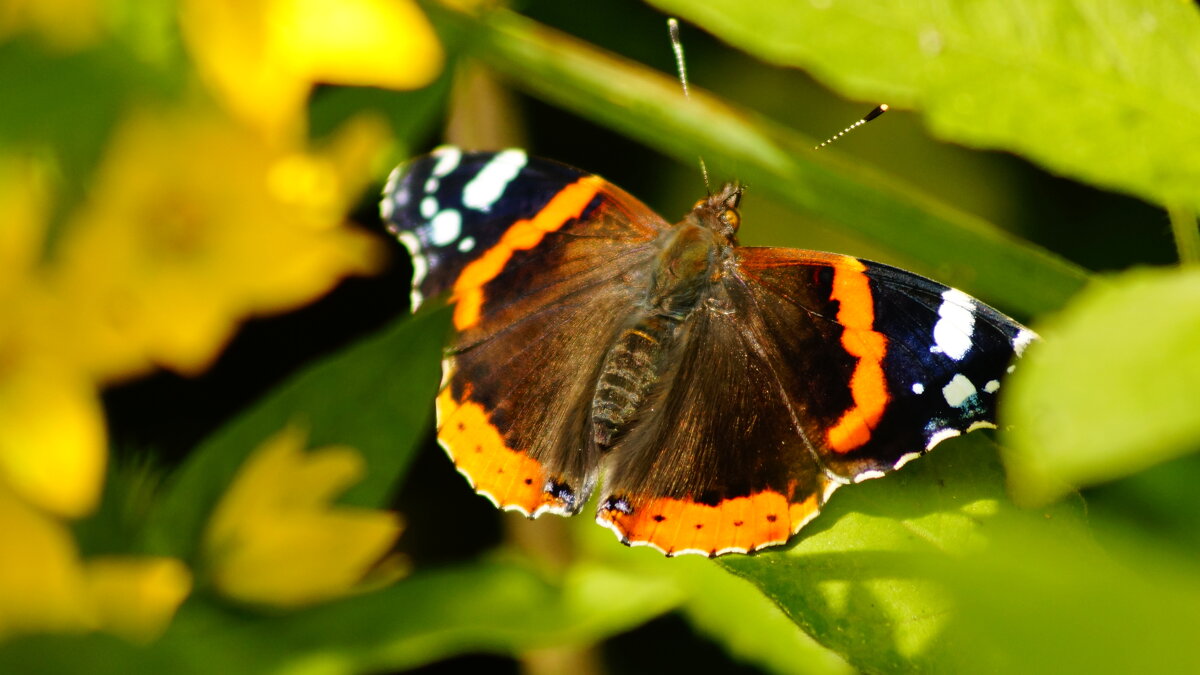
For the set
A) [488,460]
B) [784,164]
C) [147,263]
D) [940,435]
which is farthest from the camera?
[147,263]

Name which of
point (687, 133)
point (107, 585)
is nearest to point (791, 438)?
point (687, 133)

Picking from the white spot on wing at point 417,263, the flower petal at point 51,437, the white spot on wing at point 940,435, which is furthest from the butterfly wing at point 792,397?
the flower petal at point 51,437

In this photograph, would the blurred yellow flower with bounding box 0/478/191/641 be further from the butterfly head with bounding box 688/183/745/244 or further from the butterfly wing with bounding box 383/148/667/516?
the butterfly head with bounding box 688/183/745/244

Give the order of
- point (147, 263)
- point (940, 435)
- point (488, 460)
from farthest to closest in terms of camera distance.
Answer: point (147, 263) < point (488, 460) < point (940, 435)

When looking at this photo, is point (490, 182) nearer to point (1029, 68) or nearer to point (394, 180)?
point (394, 180)

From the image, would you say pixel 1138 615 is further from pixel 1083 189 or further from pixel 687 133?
pixel 1083 189

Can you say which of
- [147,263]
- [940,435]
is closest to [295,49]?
[147,263]

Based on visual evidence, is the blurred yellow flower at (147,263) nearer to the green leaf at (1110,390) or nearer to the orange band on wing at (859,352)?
the orange band on wing at (859,352)

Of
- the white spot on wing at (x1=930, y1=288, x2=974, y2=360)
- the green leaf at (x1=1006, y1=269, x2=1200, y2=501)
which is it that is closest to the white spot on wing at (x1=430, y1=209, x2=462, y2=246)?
the white spot on wing at (x1=930, y1=288, x2=974, y2=360)
